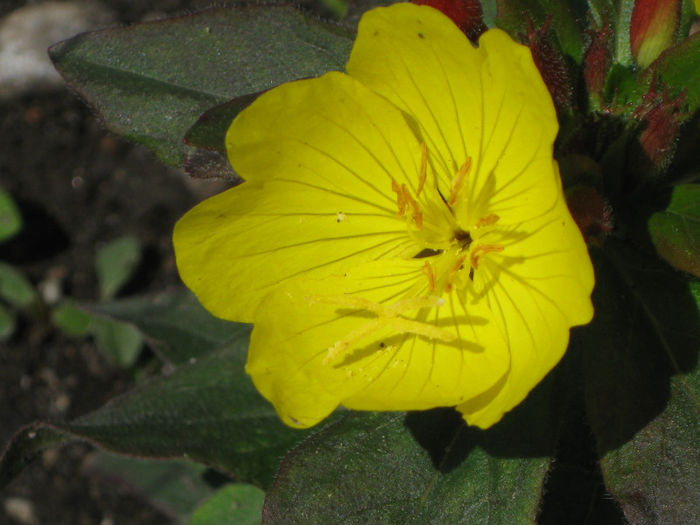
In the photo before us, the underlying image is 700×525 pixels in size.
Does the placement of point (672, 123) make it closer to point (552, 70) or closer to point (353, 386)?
point (552, 70)

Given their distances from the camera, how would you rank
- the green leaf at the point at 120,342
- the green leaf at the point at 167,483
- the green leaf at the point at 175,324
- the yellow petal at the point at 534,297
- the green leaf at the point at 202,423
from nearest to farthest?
the yellow petal at the point at 534,297
the green leaf at the point at 202,423
the green leaf at the point at 175,324
the green leaf at the point at 167,483
the green leaf at the point at 120,342

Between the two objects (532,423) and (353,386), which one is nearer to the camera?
(353,386)

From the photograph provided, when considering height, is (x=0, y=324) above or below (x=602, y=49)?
below

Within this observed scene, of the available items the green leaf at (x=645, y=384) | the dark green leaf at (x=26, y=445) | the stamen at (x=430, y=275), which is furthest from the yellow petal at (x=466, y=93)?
the dark green leaf at (x=26, y=445)

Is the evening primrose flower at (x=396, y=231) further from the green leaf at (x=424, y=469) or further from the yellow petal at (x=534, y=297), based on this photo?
the green leaf at (x=424, y=469)

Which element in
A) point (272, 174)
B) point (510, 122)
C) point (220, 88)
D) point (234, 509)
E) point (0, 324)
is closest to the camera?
point (510, 122)

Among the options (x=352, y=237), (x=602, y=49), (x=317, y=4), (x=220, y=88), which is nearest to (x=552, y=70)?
(x=602, y=49)

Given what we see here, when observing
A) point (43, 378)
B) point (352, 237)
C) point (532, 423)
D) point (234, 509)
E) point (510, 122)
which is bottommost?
point (43, 378)
